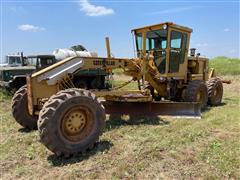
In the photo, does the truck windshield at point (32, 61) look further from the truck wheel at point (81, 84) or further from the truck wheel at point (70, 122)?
the truck wheel at point (70, 122)

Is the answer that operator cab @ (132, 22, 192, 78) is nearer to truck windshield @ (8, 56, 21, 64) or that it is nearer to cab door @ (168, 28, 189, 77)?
A: cab door @ (168, 28, 189, 77)

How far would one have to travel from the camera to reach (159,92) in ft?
Result: 26.7

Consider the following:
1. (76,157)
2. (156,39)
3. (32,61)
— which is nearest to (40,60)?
(32,61)

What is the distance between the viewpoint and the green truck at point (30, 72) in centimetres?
1117

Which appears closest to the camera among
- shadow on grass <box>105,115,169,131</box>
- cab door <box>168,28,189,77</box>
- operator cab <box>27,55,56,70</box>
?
shadow on grass <box>105,115,169,131</box>

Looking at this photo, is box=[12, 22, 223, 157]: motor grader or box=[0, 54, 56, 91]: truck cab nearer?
box=[12, 22, 223, 157]: motor grader

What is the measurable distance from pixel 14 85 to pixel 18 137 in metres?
5.95

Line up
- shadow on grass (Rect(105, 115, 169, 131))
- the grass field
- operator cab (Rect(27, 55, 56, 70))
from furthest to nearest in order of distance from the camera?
operator cab (Rect(27, 55, 56, 70)) → shadow on grass (Rect(105, 115, 169, 131)) → the grass field

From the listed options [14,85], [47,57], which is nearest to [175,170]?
[14,85]

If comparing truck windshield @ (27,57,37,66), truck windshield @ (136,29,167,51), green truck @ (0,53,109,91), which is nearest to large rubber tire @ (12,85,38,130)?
truck windshield @ (136,29,167,51)

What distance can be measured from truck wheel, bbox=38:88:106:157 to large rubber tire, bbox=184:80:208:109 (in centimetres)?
370

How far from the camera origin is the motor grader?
4.42m

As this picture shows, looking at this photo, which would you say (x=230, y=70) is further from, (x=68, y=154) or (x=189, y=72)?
(x=68, y=154)

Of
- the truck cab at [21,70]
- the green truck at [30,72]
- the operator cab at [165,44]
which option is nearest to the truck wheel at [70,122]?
the operator cab at [165,44]
